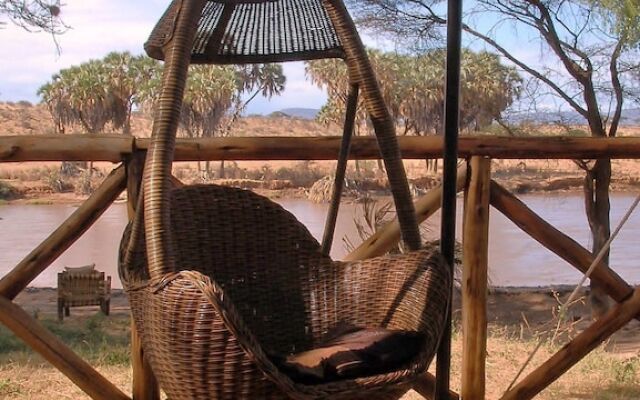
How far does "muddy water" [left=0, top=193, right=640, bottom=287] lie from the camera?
11227 millimetres

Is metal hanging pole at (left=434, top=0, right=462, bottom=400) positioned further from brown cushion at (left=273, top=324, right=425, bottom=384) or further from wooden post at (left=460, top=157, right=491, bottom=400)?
wooden post at (left=460, top=157, right=491, bottom=400)

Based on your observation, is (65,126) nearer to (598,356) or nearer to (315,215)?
(315,215)

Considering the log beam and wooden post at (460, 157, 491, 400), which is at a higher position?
the log beam

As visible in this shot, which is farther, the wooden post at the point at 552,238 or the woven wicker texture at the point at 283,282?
the wooden post at the point at 552,238

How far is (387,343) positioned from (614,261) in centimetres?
1083

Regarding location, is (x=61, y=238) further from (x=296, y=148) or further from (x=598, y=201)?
(x=598, y=201)

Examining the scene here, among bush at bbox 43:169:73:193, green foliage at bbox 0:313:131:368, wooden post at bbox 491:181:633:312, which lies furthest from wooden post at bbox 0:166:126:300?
bush at bbox 43:169:73:193

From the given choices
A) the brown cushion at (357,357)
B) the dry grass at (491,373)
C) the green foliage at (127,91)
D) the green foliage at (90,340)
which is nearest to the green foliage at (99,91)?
the green foliage at (127,91)

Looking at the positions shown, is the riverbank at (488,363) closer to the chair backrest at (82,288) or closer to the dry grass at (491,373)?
the dry grass at (491,373)

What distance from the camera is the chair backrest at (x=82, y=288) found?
740cm

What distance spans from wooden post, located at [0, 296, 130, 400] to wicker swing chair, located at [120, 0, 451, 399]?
490 millimetres

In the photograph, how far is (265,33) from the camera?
2.50m

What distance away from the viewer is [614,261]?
1196 cm

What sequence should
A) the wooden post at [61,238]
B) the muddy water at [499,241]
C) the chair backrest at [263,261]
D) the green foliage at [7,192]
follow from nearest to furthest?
the chair backrest at [263,261]
the wooden post at [61,238]
the muddy water at [499,241]
the green foliage at [7,192]
